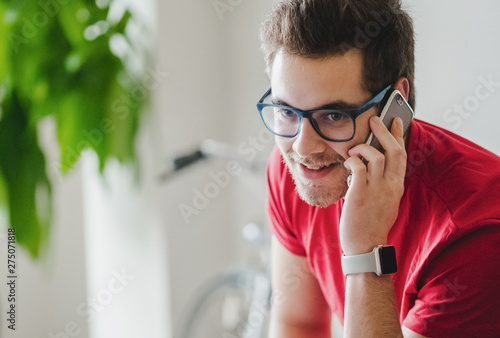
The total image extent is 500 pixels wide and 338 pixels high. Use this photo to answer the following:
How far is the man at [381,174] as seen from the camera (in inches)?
32.9

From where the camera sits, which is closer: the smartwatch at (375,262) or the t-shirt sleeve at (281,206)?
the smartwatch at (375,262)

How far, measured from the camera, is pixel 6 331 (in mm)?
1714

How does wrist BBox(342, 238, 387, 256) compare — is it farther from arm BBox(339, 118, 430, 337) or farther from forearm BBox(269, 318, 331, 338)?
forearm BBox(269, 318, 331, 338)

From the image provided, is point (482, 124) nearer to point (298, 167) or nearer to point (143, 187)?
point (298, 167)

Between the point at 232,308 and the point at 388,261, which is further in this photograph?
the point at 232,308

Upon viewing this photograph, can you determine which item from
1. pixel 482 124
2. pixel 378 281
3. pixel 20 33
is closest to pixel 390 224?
pixel 378 281

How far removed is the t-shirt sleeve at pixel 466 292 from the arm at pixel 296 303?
319mm

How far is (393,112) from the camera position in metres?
0.95

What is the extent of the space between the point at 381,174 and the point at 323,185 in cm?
10

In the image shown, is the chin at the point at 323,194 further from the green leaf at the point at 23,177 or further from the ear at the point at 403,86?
the green leaf at the point at 23,177

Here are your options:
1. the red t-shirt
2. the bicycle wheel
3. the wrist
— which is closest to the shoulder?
the red t-shirt

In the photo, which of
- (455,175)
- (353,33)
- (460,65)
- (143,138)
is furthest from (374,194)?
(143,138)

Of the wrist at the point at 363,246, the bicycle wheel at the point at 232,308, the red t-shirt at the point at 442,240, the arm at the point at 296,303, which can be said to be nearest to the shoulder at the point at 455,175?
the red t-shirt at the point at 442,240

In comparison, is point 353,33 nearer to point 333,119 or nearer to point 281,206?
point 333,119
